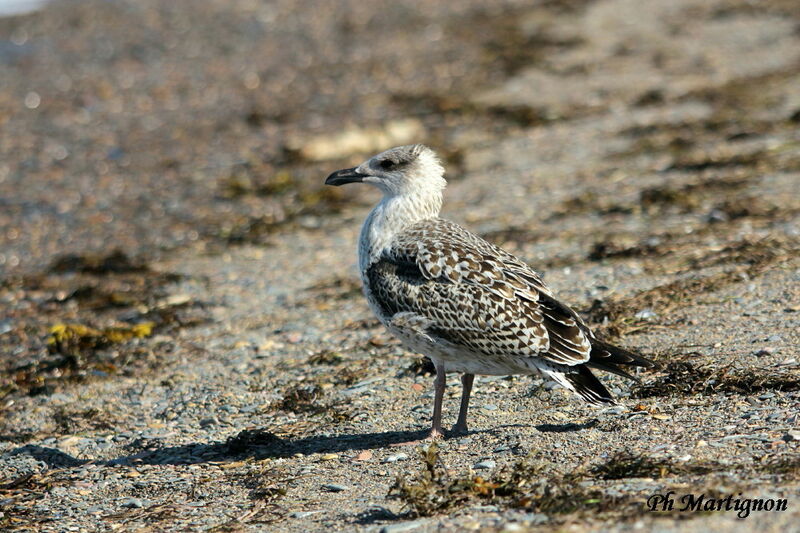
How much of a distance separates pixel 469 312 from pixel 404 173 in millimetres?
1415

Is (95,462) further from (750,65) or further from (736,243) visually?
(750,65)

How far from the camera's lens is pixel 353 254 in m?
11.1

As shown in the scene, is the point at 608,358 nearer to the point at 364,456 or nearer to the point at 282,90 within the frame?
the point at 364,456

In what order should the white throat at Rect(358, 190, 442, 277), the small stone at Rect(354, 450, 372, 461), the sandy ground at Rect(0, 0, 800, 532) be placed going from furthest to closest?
the white throat at Rect(358, 190, 442, 277)
the small stone at Rect(354, 450, 372, 461)
the sandy ground at Rect(0, 0, 800, 532)

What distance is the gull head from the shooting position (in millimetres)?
7289

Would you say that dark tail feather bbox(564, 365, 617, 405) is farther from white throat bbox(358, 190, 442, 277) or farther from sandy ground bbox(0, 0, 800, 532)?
white throat bbox(358, 190, 442, 277)

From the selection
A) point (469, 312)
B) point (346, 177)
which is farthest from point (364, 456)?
point (346, 177)

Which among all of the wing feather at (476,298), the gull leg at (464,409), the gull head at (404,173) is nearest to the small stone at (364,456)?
the gull leg at (464,409)

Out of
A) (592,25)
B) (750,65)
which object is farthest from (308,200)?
(592,25)

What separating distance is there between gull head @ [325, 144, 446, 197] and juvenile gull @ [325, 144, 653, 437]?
319 mm

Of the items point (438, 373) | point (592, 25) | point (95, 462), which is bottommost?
point (95, 462)

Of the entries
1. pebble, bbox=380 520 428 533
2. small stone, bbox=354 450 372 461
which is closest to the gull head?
small stone, bbox=354 450 372 461

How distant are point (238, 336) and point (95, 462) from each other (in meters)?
2.35

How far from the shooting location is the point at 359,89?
1758 cm
